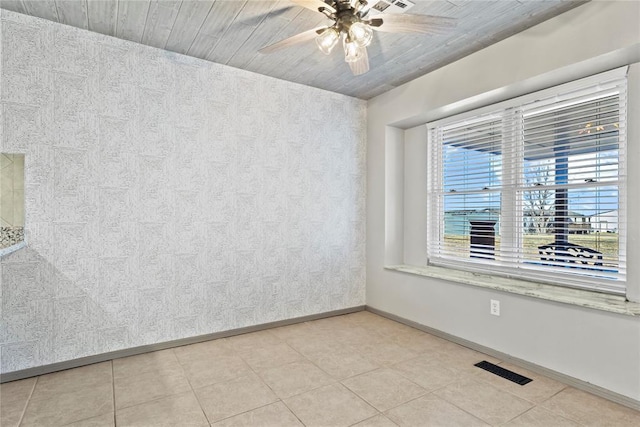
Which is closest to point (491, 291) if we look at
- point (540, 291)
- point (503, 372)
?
point (540, 291)

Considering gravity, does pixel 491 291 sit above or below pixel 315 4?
below

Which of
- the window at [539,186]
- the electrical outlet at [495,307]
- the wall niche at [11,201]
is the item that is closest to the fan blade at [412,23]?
the window at [539,186]

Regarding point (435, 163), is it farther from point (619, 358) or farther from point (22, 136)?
point (22, 136)

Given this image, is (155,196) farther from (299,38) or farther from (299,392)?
(299,392)

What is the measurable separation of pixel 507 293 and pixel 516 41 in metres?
1.97

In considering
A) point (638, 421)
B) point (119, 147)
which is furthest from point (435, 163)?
point (119, 147)

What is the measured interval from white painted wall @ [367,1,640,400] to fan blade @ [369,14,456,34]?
43.1 inches

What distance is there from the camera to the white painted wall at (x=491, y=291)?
2.22 meters

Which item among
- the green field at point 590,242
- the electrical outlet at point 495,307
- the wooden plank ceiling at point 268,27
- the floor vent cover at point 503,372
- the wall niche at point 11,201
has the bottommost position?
the floor vent cover at point 503,372

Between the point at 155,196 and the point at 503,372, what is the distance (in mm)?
3096

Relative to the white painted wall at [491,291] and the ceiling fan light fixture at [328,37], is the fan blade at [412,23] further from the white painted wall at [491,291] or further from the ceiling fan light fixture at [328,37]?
the white painted wall at [491,291]

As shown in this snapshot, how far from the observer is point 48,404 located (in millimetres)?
2166

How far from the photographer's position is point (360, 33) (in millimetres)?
1981

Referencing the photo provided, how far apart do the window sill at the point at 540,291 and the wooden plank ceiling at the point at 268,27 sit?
199 centimetres
